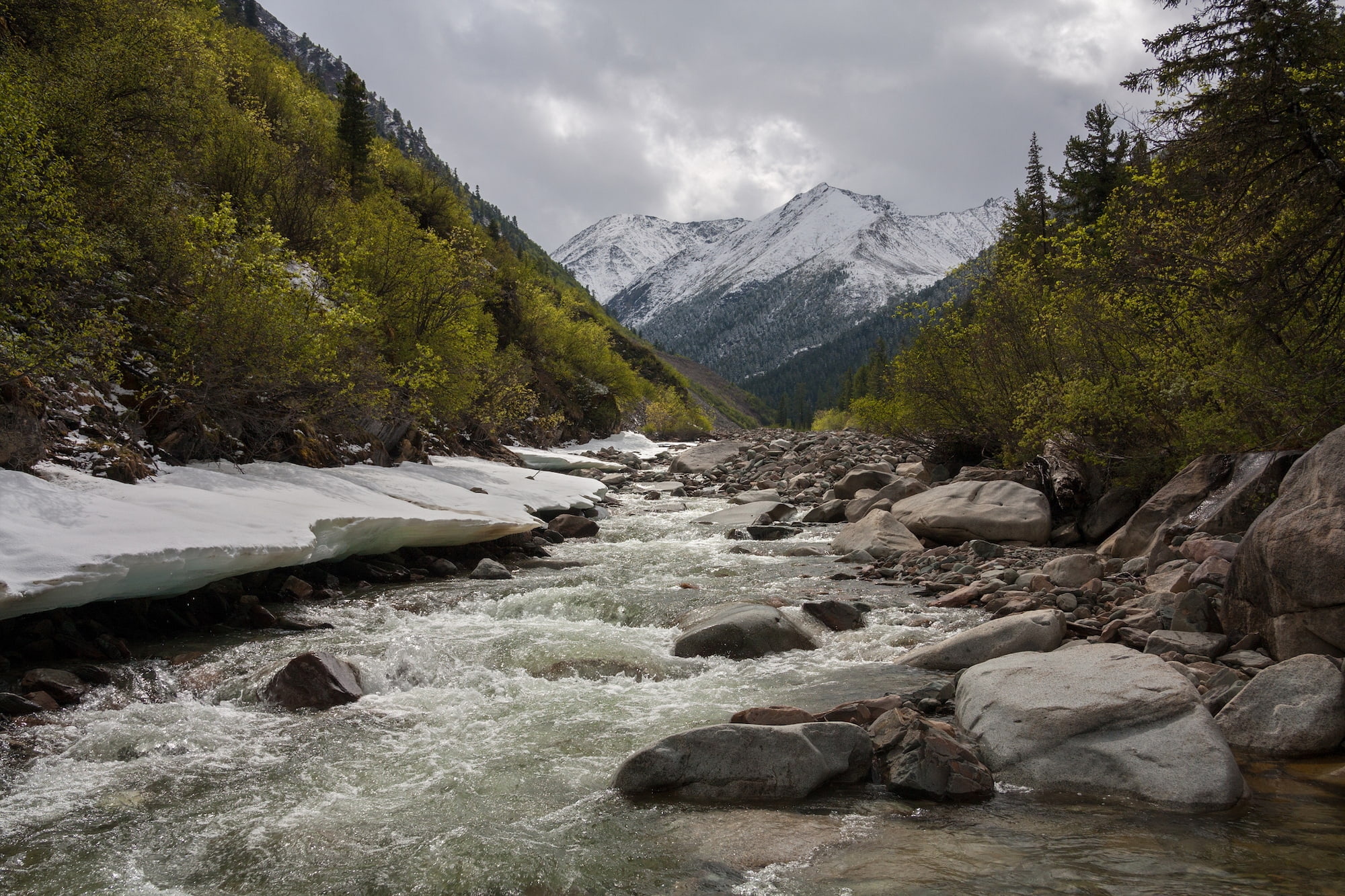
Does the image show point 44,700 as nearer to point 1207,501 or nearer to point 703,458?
point 1207,501

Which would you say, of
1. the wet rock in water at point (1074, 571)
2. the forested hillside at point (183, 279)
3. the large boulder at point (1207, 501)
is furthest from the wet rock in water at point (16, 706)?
the large boulder at point (1207, 501)

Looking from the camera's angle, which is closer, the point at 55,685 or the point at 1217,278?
the point at 55,685

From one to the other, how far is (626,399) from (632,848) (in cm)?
5792

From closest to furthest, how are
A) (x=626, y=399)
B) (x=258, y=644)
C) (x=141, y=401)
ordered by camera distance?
1. (x=258, y=644)
2. (x=141, y=401)
3. (x=626, y=399)

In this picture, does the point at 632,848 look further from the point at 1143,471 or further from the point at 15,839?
the point at 1143,471

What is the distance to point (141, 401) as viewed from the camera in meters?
11.9

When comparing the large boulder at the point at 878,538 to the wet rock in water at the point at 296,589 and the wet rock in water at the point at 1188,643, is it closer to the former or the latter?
the wet rock in water at the point at 1188,643

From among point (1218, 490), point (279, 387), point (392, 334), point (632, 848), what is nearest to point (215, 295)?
point (279, 387)

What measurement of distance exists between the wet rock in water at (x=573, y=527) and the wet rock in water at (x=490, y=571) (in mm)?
4277

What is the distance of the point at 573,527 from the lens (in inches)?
713

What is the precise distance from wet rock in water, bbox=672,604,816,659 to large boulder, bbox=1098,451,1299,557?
5880 millimetres

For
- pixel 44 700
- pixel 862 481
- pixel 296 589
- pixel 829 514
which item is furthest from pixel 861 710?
pixel 862 481

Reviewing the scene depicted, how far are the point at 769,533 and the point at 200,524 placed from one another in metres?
12.2

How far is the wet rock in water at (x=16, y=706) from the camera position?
6230 millimetres
